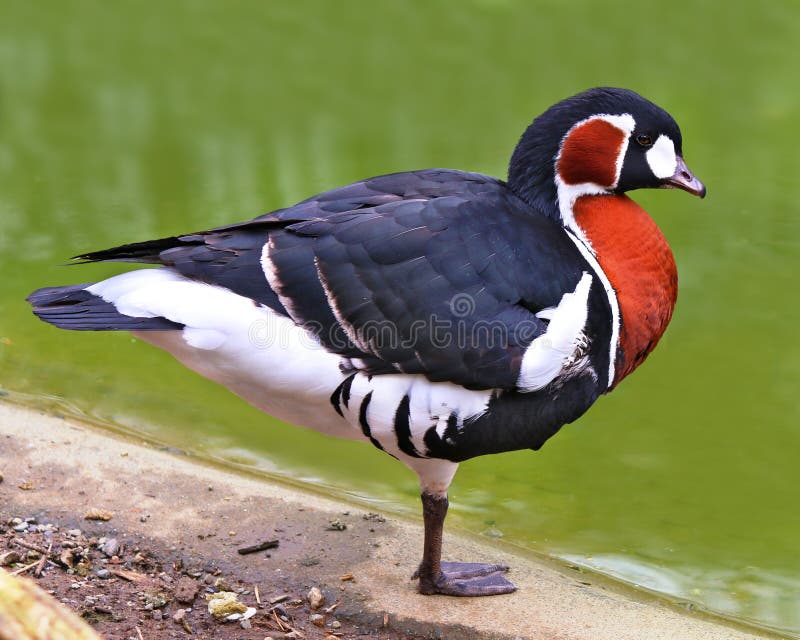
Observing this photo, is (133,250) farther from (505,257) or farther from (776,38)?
(776,38)

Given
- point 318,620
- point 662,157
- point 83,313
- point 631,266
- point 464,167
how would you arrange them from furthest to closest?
point 464,167 < point 662,157 < point 631,266 < point 318,620 < point 83,313

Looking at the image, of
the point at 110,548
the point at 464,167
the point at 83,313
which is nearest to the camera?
the point at 83,313

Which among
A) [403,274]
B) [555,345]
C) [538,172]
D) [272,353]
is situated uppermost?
[538,172]

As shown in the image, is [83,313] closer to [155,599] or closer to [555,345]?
[155,599]

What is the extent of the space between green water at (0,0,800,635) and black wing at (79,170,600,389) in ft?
3.55

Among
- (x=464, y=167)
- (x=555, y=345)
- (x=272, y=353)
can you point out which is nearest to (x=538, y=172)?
(x=555, y=345)

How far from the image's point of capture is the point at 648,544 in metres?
3.67

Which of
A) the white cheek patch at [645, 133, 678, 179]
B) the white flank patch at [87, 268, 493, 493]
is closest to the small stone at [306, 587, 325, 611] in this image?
the white flank patch at [87, 268, 493, 493]

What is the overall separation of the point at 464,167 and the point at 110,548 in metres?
3.51

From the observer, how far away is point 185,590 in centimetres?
305

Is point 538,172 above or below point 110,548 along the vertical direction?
above

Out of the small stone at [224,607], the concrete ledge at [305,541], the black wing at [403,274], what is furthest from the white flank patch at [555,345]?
the small stone at [224,607]

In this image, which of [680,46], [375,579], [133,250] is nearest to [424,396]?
[375,579]

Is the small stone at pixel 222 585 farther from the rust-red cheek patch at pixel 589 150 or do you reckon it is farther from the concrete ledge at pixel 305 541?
the rust-red cheek patch at pixel 589 150
